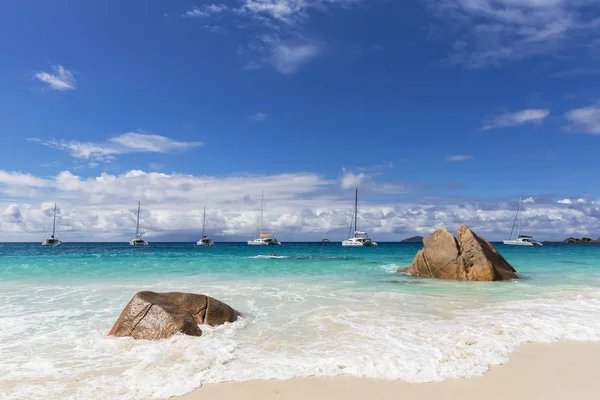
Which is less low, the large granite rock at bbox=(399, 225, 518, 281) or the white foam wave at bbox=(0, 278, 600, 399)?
the large granite rock at bbox=(399, 225, 518, 281)

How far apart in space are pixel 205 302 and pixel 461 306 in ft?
28.4

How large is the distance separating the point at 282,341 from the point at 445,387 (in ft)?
12.8

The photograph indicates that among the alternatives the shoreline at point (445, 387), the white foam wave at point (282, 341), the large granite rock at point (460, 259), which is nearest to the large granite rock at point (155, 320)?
the white foam wave at point (282, 341)

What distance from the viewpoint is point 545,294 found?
16.4 meters

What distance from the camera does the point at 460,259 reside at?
21.8 meters

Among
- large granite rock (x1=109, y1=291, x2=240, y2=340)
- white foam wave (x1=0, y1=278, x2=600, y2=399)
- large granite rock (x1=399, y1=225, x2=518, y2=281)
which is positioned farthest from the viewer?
large granite rock (x1=399, y1=225, x2=518, y2=281)

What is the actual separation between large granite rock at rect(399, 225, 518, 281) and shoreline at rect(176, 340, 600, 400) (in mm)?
14671

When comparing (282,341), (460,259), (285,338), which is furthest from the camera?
(460,259)

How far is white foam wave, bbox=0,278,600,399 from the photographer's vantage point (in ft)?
21.6

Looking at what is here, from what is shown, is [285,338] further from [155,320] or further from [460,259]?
[460,259]

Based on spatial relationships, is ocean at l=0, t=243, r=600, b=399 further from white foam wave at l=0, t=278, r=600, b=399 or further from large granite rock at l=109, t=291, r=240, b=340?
large granite rock at l=109, t=291, r=240, b=340

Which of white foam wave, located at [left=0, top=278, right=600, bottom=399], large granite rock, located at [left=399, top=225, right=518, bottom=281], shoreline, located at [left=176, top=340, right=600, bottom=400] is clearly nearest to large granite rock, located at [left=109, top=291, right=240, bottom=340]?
white foam wave, located at [left=0, top=278, right=600, bottom=399]


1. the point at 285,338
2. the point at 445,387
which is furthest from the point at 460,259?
the point at 445,387

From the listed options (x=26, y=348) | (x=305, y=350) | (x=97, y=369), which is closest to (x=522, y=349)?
(x=305, y=350)
